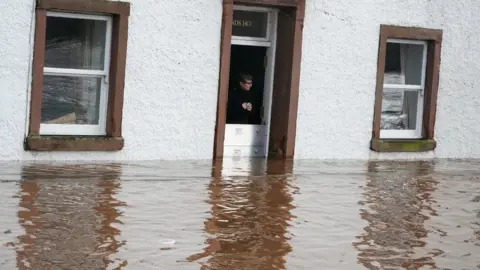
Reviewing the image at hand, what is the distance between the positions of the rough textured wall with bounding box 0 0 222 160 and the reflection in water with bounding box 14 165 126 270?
4.72ft

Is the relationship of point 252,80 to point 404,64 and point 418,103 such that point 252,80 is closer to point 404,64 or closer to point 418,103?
point 404,64

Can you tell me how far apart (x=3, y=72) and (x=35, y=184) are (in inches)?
99.6

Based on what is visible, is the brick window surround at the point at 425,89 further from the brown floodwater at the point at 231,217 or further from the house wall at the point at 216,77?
the brown floodwater at the point at 231,217

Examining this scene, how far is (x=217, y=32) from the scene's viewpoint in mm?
15641

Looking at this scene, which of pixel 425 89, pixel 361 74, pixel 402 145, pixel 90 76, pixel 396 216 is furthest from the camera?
pixel 425 89

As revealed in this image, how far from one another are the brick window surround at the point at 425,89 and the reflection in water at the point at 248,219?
2.85 metres

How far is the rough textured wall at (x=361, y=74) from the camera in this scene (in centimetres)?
1661

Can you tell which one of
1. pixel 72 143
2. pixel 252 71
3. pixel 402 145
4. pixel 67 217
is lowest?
pixel 67 217

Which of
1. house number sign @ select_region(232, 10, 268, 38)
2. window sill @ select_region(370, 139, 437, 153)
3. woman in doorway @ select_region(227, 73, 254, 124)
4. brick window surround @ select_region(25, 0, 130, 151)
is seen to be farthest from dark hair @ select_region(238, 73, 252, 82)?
brick window surround @ select_region(25, 0, 130, 151)

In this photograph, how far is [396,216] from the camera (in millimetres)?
11039

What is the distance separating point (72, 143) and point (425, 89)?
6324 millimetres

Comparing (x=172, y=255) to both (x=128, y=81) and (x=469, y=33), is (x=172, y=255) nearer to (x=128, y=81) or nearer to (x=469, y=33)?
(x=128, y=81)

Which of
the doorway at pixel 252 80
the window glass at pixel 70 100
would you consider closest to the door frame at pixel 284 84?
the doorway at pixel 252 80

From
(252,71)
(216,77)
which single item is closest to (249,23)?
(252,71)
